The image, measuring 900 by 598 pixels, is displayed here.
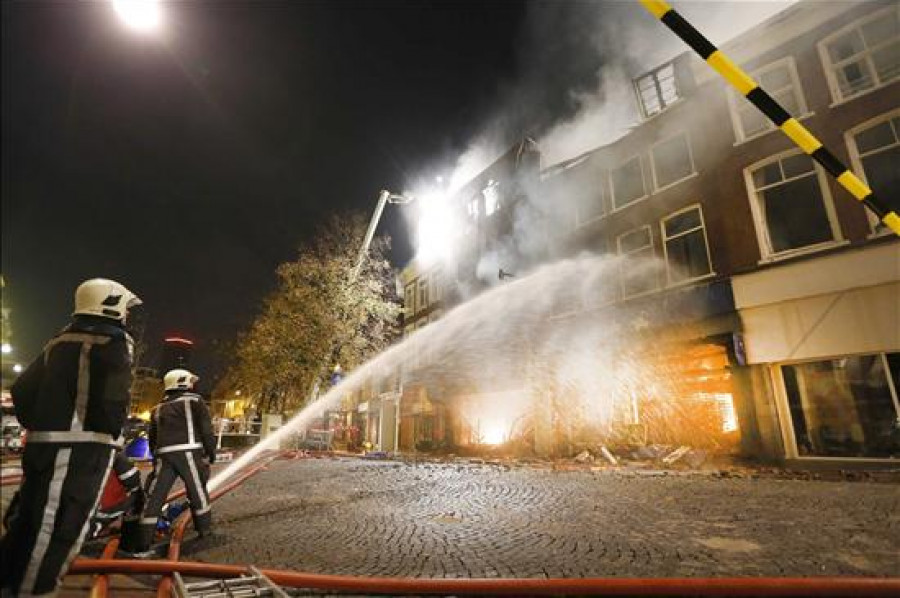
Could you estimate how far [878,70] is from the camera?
1160 centimetres

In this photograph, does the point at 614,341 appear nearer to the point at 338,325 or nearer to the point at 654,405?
the point at 654,405

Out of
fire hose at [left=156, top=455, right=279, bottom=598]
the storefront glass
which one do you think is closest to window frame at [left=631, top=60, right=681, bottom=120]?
the storefront glass

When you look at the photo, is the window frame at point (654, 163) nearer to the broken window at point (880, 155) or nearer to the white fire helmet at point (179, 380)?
the broken window at point (880, 155)

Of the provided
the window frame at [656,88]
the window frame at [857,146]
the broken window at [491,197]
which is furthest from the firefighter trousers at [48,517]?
the broken window at [491,197]

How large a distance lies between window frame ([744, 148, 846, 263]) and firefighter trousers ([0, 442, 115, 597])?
582 inches

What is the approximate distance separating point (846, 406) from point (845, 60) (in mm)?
9271

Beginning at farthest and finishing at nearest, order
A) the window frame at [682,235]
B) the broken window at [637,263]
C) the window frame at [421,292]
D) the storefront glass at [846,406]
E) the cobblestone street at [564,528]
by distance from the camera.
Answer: the window frame at [421,292], the broken window at [637,263], the window frame at [682,235], the storefront glass at [846,406], the cobblestone street at [564,528]

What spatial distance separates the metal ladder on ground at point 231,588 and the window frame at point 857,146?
14.2 meters

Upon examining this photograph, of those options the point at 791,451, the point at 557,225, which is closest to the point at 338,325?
the point at 557,225

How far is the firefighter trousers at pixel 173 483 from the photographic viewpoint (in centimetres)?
441

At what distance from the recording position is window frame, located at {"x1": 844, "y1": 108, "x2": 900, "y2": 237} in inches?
427

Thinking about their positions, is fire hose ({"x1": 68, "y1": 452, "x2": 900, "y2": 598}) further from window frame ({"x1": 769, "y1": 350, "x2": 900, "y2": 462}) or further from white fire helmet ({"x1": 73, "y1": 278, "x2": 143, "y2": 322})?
window frame ({"x1": 769, "y1": 350, "x2": 900, "y2": 462})

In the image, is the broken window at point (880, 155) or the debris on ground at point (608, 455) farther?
the debris on ground at point (608, 455)

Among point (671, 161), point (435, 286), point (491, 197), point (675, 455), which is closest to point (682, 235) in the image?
point (671, 161)
